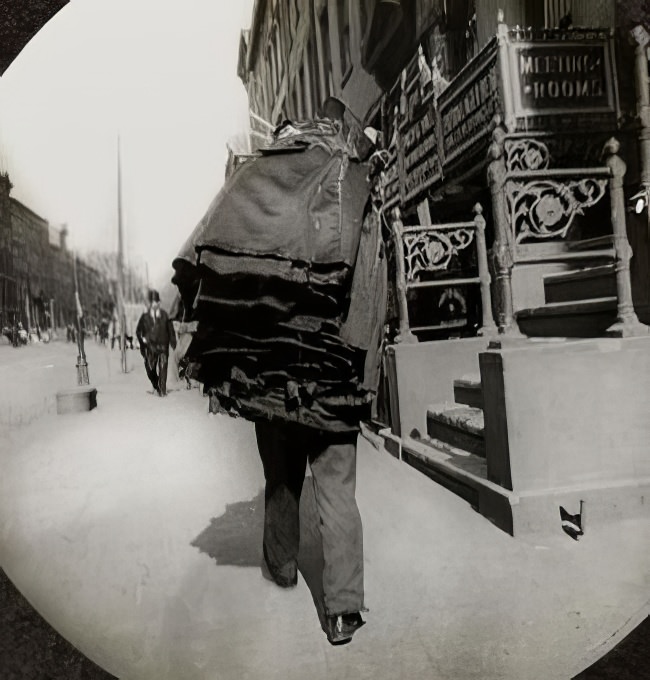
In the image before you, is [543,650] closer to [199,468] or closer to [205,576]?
[205,576]

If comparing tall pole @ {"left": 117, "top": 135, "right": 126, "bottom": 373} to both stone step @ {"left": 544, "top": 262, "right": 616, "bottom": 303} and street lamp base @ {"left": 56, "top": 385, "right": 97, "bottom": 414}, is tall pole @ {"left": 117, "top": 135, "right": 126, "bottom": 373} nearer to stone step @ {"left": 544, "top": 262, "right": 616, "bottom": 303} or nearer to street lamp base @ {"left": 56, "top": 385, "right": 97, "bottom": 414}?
street lamp base @ {"left": 56, "top": 385, "right": 97, "bottom": 414}

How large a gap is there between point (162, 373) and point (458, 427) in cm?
98

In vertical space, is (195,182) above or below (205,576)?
above

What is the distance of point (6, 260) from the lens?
76.9 inches

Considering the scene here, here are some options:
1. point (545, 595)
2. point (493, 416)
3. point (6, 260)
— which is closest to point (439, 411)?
point (493, 416)

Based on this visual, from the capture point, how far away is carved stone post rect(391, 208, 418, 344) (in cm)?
208

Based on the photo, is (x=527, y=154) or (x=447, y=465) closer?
(x=527, y=154)

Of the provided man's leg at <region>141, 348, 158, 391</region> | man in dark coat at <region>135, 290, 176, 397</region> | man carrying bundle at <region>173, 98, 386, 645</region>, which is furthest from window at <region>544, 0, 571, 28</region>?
man's leg at <region>141, 348, 158, 391</region>

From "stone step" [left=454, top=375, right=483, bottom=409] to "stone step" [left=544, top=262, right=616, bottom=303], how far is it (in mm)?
372

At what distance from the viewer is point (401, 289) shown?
85.9 inches

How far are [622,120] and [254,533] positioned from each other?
5.49 ft

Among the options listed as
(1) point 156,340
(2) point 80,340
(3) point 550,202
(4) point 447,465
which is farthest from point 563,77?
(2) point 80,340

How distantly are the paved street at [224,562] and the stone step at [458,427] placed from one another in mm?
206

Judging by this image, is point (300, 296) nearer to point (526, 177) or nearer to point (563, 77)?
point (526, 177)
